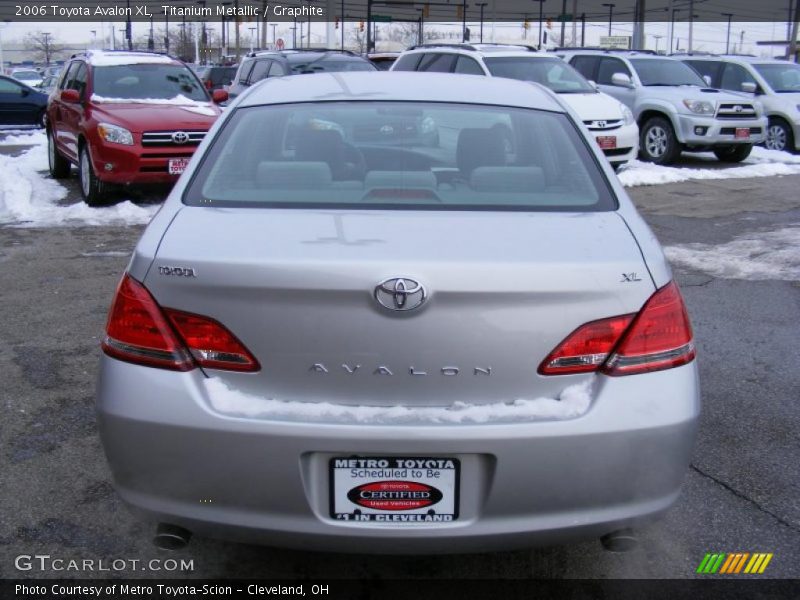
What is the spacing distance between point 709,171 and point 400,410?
12659 millimetres

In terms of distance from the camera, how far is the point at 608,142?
1256 cm

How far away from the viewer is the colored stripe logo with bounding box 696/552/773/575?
302 cm

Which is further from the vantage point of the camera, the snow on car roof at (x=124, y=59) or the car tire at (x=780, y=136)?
the car tire at (x=780, y=136)

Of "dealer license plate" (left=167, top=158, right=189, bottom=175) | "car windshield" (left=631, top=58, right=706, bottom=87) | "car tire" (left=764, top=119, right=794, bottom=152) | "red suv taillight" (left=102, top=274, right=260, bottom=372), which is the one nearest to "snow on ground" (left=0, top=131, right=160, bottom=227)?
"dealer license plate" (left=167, top=158, right=189, bottom=175)

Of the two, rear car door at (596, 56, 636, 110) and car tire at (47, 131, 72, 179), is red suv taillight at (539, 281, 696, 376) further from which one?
rear car door at (596, 56, 636, 110)

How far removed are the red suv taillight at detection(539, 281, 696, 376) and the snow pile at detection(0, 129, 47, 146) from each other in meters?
17.1

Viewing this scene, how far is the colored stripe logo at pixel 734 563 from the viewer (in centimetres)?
302

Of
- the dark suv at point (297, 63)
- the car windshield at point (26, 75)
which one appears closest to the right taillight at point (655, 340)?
the dark suv at point (297, 63)

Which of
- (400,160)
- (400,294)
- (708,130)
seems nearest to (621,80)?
(708,130)

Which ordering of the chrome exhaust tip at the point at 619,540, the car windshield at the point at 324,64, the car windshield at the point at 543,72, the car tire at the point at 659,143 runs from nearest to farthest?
the chrome exhaust tip at the point at 619,540 < the car windshield at the point at 543,72 < the car windshield at the point at 324,64 < the car tire at the point at 659,143

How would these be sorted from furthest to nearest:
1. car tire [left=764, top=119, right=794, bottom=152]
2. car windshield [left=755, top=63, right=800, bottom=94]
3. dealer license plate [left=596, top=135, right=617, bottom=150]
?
1. car windshield [left=755, top=63, right=800, bottom=94]
2. car tire [left=764, top=119, right=794, bottom=152]
3. dealer license plate [left=596, top=135, right=617, bottom=150]

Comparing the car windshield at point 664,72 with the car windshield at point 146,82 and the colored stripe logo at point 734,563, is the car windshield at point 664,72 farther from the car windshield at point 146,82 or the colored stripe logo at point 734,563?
the colored stripe logo at point 734,563

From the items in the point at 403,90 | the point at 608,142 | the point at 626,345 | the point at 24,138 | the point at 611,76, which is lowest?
the point at 24,138

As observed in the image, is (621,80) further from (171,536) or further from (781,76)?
(171,536)
